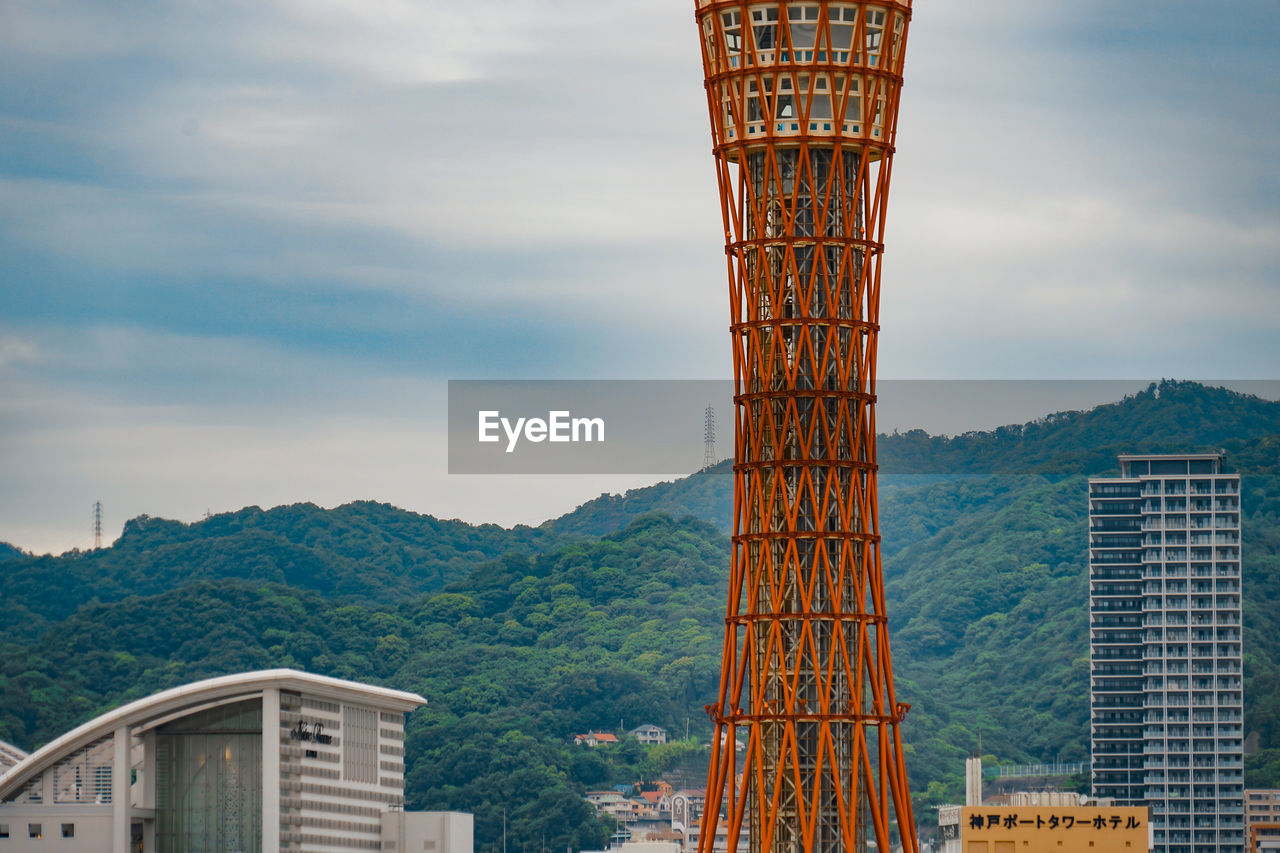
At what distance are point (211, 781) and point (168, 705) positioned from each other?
473cm

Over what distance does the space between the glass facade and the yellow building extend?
43417 millimetres

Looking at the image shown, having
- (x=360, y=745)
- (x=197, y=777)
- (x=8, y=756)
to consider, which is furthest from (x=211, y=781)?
(x=8, y=756)

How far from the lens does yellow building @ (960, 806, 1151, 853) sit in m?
134

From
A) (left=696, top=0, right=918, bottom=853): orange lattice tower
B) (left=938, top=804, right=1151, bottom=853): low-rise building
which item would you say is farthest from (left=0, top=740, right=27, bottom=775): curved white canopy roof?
(left=696, top=0, right=918, bottom=853): orange lattice tower

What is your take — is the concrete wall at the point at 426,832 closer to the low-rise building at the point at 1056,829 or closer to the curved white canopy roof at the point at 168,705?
the curved white canopy roof at the point at 168,705

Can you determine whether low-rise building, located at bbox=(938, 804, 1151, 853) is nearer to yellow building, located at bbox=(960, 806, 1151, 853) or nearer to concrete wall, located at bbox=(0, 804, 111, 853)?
yellow building, located at bbox=(960, 806, 1151, 853)

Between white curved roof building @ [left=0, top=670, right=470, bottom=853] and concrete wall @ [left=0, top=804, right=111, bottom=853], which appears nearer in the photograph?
white curved roof building @ [left=0, top=670, right=470, bottom=853]

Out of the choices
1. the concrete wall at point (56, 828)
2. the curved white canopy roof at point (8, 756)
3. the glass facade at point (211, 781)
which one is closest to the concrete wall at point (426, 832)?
the glass facade at point (211, 781)

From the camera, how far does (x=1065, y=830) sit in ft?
442

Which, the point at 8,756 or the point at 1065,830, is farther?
the point at 8,756

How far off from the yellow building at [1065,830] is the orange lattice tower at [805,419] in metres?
47.8

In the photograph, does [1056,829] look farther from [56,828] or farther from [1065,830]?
[56,828]

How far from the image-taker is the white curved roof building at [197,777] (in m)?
114

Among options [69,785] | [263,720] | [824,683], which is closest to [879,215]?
[824,683]
